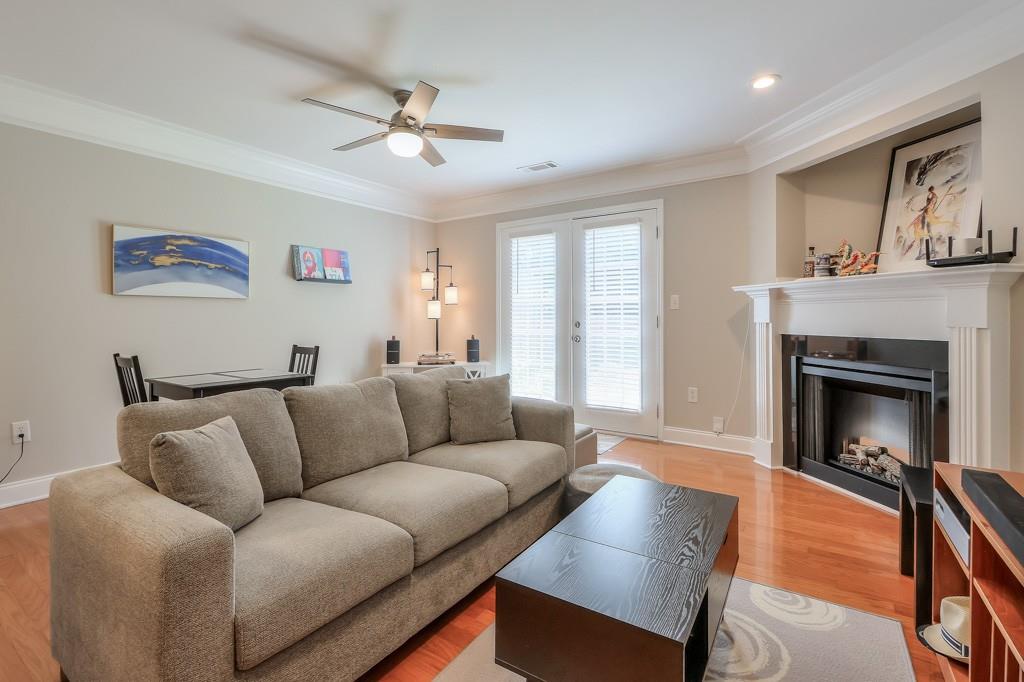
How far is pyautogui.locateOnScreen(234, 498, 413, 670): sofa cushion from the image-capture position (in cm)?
118

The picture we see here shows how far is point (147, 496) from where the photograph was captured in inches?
51.5

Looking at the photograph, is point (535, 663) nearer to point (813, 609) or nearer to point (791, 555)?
point (813, 609)

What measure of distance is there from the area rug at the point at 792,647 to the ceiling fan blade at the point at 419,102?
2.52 m

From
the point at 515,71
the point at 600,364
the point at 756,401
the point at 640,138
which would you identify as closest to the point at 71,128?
the point at 515,71

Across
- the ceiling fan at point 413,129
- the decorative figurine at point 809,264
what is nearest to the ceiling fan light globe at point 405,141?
the ceiling fan at point 413,129

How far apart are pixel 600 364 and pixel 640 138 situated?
2.05 metres

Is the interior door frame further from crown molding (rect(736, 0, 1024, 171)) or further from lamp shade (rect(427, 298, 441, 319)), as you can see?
crown molding (rect(736, 0, 1024, 171))

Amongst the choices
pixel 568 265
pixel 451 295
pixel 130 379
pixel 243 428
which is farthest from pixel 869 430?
pixel 130 379

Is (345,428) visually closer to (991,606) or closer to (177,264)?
(991,606)

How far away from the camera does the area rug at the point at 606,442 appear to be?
163 inches

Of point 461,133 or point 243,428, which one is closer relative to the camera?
point 243,428

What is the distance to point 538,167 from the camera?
443 cm

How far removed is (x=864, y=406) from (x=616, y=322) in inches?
79.6

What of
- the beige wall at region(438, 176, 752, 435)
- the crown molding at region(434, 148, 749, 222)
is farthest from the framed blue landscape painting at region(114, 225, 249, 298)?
the beige wall at region(438, 176, 752, 435)
